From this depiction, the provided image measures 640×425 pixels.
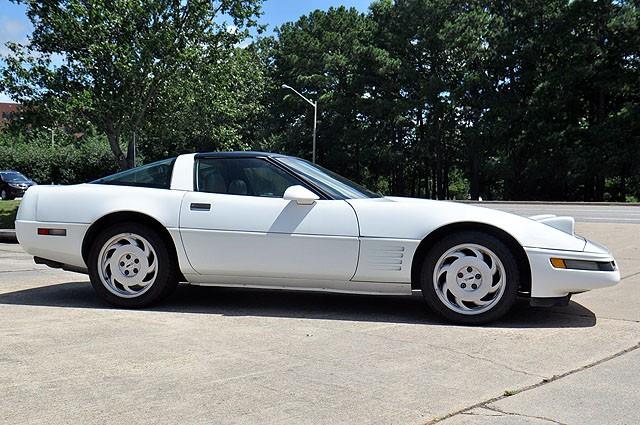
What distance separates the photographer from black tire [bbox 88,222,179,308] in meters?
5.31

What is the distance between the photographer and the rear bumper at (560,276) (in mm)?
4730

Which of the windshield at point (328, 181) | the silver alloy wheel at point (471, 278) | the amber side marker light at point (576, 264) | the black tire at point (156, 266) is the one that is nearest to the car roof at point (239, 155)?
the windshield at point (328, 181)

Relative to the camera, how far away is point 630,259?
27.6 feet

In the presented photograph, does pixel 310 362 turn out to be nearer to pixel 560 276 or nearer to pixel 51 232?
pixel 560 276

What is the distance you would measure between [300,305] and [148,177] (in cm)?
169

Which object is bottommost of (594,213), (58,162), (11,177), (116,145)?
(594,213)

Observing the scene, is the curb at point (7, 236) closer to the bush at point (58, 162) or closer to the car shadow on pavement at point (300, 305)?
the car shadow on pavement at point (300, 305)

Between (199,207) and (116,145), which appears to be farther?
(116,145)

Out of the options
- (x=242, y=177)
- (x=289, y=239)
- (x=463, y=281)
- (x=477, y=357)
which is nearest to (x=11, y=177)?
(x=242, y=177)

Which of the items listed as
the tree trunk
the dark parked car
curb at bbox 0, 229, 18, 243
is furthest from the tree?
the dark parked car

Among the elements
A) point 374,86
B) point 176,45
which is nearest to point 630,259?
point 176,45

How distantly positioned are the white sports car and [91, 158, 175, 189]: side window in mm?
12

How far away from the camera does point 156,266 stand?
5.33 m

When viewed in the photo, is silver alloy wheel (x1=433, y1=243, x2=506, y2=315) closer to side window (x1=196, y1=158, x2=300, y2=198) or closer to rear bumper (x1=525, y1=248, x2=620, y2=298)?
rear bumper (x1=525, y1=248, x2=620, y2=298)
